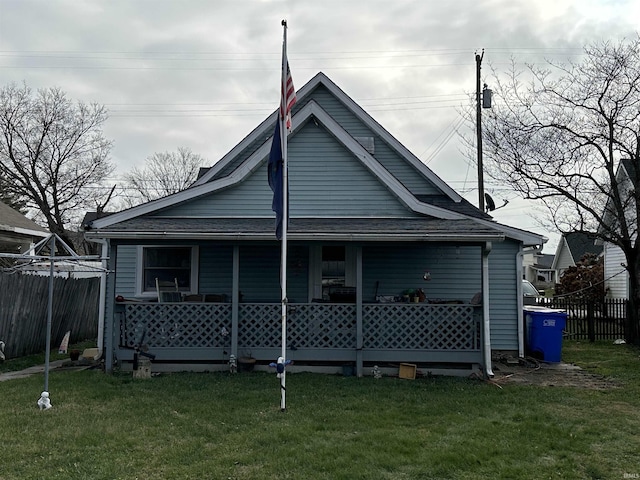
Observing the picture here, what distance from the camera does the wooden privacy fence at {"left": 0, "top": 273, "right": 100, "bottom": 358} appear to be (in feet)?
37.4

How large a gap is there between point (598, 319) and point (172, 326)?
12.9 metres

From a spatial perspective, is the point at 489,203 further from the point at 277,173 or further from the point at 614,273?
the point at 277,173

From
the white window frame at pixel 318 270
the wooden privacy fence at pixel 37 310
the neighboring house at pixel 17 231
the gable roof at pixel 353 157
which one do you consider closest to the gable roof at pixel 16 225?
the neighboring house at pixel 17 231

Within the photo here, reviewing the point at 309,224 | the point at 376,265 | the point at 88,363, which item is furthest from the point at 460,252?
the point at 88,363

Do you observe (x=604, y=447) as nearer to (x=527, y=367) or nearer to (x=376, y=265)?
(x=527, y=367)

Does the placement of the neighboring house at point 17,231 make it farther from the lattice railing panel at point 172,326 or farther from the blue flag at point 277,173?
the blue flag at point 277,173

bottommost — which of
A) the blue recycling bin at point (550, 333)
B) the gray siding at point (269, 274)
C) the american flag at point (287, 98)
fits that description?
the blue recycling bin at point (550, 333)

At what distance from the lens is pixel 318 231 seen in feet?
32.4

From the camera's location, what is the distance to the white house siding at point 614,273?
22.4 m

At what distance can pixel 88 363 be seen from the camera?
11266mm

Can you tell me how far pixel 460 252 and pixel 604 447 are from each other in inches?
270

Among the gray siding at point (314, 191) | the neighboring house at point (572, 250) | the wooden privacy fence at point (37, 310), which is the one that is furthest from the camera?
the neighboring house at point (572, 250)

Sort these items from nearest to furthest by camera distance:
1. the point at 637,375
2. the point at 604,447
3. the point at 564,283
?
the point at 604,447
the point at 637,375
the point at 564,283

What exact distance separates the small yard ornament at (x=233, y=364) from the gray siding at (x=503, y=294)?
6.00 m
